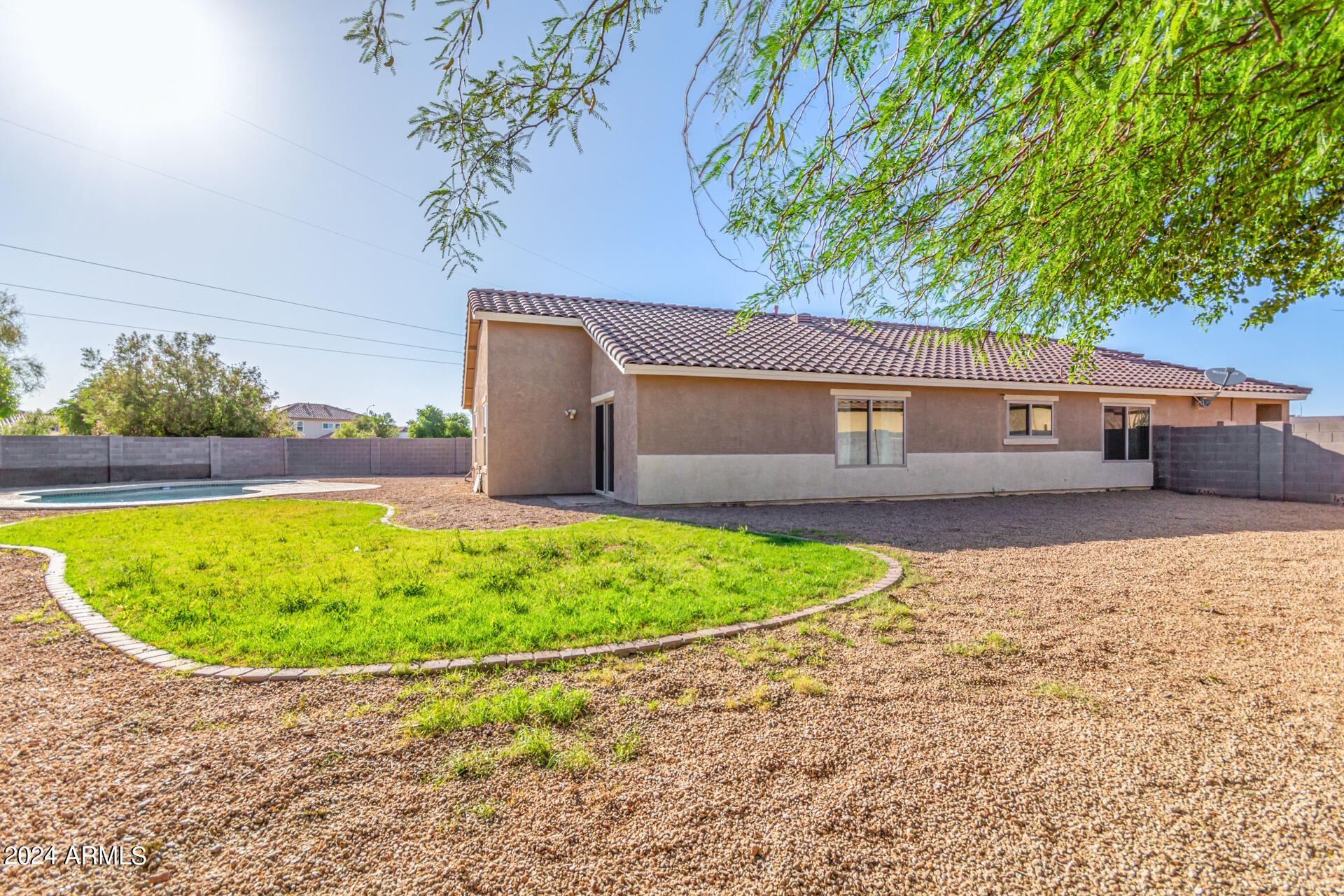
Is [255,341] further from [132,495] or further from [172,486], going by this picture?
[132,495]

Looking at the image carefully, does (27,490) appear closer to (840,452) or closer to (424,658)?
(424,658)

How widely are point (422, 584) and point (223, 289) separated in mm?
34446

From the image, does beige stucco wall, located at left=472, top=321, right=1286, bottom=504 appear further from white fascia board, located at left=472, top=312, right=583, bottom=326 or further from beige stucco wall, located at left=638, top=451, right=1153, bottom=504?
white fascia board, located at left=472, top=312, right=583, bottom=326

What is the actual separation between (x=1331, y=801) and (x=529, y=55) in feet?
17.0

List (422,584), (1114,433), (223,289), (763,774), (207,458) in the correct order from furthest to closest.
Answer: (223,289) < (207,458) < (1114,433) < (422,584) < (763,774)

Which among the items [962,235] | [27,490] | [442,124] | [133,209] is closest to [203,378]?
[133,209]

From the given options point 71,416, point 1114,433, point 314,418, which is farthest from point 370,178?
point 314,418

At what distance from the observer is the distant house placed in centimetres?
6281

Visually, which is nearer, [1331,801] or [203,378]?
[1331,801]

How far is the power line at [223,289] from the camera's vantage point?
2367 centimetres

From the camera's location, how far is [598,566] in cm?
607

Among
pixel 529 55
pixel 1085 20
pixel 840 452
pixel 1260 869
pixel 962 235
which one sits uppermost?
pixel 529 55

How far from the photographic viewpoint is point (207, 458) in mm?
21922

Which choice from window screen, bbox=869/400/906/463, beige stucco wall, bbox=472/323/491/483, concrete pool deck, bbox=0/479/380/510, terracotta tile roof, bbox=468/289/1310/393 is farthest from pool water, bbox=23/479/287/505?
window screen, bbox=869/400/906/463
